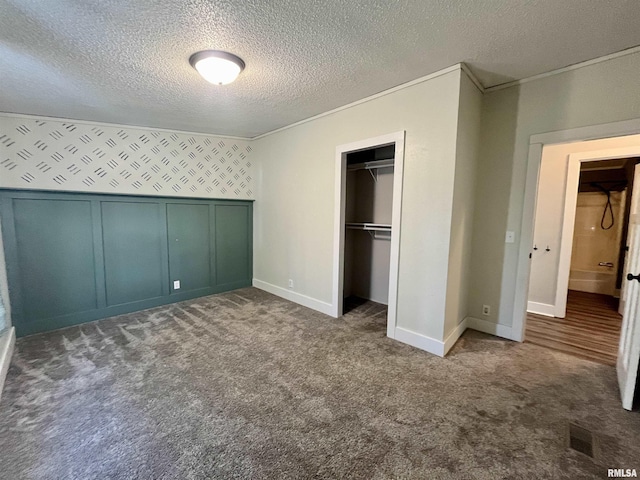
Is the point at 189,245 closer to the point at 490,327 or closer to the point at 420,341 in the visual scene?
the point at 420,341

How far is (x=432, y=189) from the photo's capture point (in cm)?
252

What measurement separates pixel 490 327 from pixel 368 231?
6.56ft

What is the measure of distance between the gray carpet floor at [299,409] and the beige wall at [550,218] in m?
1.40

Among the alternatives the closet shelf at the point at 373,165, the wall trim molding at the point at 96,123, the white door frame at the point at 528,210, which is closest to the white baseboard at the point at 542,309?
the white door frame at the point at 528,210

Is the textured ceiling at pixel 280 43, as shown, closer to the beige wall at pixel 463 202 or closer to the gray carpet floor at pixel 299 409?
the beige wall at pixel 463 202

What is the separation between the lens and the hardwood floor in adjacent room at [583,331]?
8.87 ft

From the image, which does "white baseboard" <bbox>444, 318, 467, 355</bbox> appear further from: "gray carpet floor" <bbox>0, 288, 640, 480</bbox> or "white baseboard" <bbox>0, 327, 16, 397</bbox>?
"white baseboard" <bbox>0, 327, 16, 397</bbox>

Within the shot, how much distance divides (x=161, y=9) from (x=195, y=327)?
2.88 meters

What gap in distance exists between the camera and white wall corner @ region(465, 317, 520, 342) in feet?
9.50

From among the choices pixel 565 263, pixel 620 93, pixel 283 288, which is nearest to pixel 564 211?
pixel 565 263

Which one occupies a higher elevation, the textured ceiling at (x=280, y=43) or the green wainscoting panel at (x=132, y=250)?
the textured ceiling at (x=280, y=43)

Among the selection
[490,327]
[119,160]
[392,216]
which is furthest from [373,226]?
[119,160]

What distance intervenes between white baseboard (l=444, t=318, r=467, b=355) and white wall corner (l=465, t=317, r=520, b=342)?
0.29ft

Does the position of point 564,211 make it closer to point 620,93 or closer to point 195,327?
point 620,93
